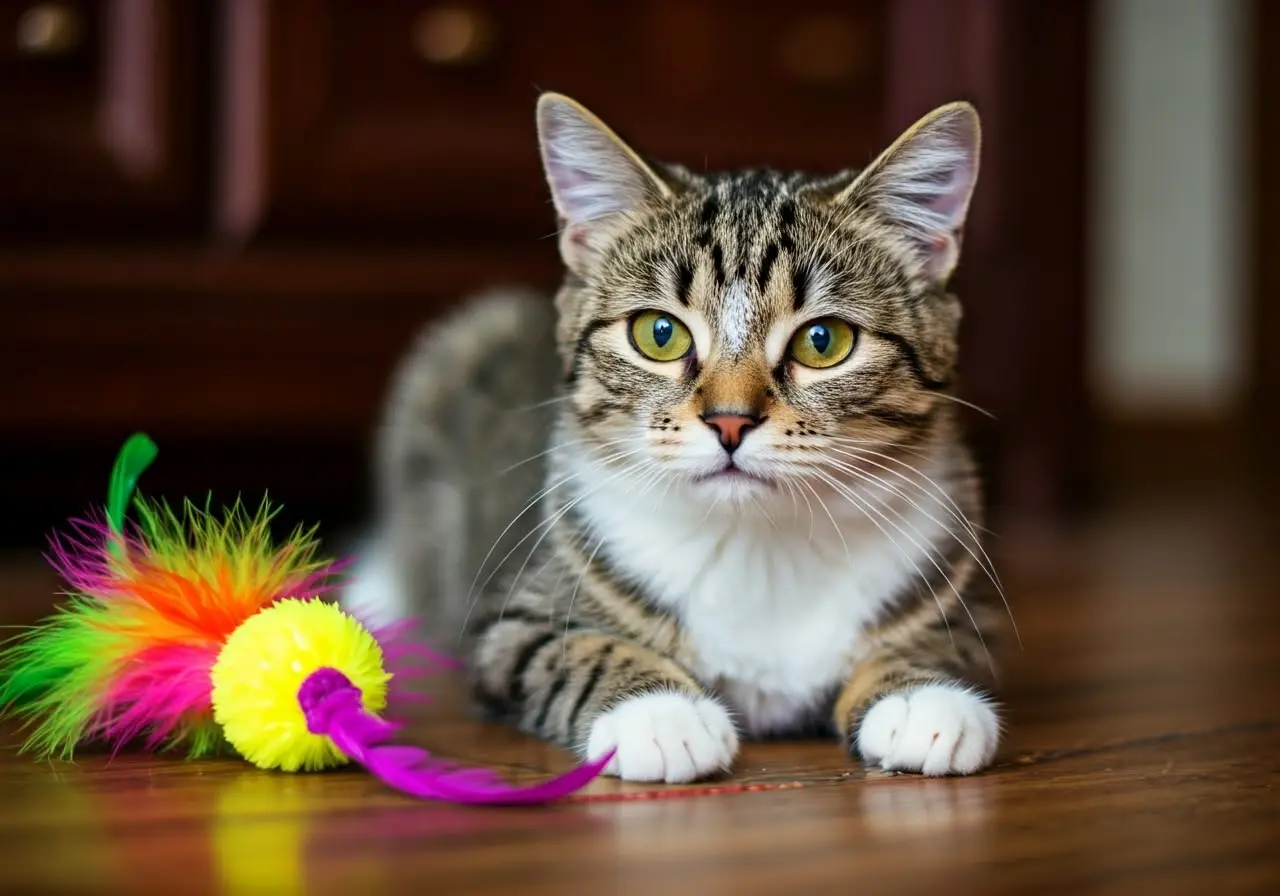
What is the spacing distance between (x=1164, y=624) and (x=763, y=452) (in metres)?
0.93

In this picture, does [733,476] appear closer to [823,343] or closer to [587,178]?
[823,343]

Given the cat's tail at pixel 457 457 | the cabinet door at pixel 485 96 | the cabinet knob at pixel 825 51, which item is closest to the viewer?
the cat's tail at pixel 457 457

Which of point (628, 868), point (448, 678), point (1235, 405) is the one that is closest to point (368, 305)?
point (448, 678)

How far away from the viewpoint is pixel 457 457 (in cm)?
186

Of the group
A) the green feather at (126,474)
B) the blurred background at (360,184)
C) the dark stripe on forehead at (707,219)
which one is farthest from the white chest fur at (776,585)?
the blurred background at (360,184)

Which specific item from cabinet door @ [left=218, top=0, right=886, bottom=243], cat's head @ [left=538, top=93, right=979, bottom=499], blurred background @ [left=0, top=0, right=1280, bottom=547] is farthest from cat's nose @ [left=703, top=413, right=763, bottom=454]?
cabinet door @ [left=218, top=0, right=886, bottom=243]

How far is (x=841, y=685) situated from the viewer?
48.8 inches

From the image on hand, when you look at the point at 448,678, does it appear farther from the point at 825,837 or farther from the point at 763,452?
the point at 825,837

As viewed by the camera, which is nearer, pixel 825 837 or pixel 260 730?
pixel 825 837

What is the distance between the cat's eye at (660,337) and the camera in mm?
1229

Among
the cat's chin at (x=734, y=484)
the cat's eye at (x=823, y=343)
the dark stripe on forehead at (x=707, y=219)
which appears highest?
the dark stripe on forehead at (x=707, y=219)

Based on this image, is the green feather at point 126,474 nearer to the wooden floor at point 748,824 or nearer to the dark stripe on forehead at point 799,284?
the wooden floor at point 748,824

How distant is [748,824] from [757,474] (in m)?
0.31

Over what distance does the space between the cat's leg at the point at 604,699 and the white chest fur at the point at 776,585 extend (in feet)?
0.16
